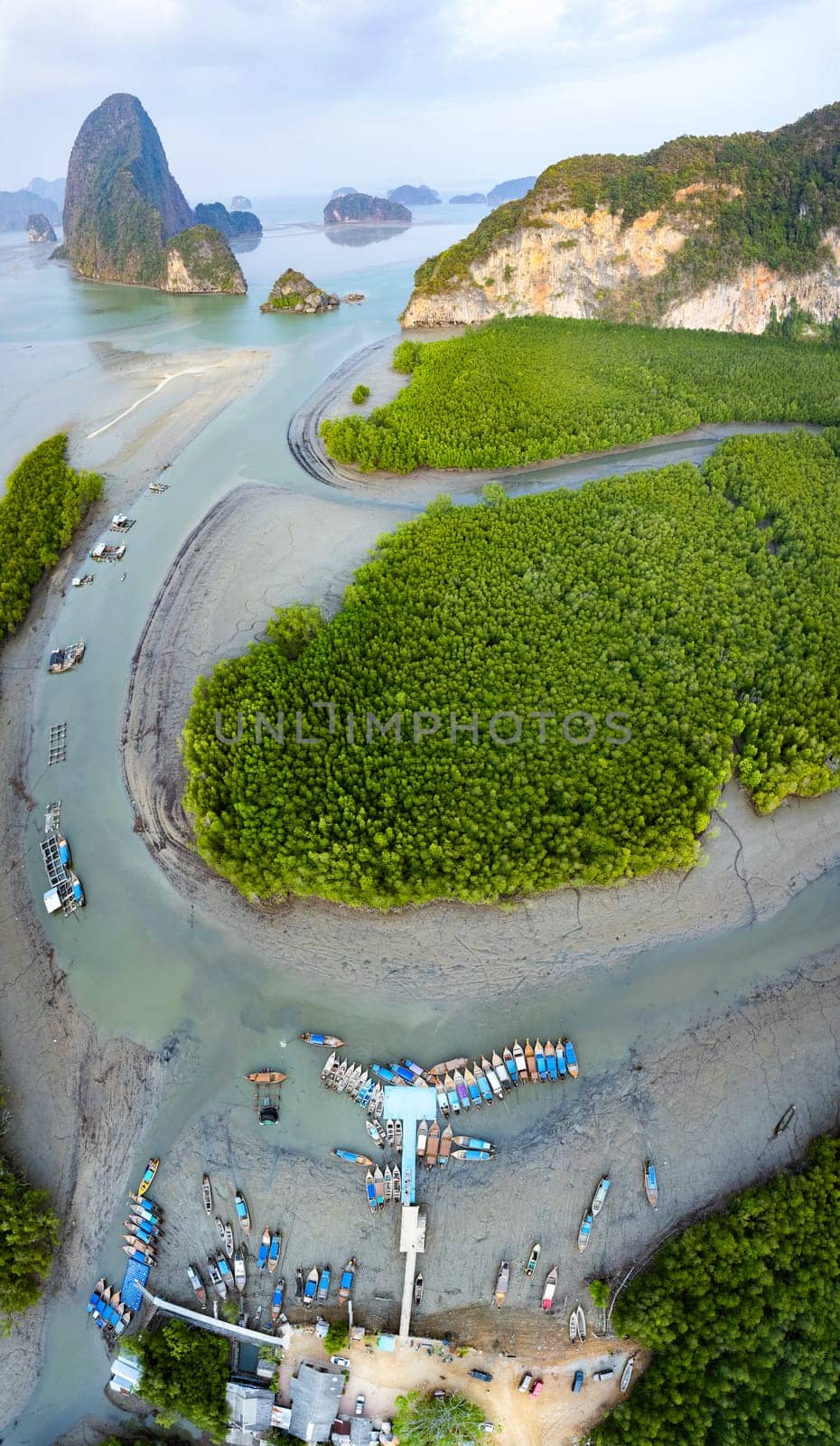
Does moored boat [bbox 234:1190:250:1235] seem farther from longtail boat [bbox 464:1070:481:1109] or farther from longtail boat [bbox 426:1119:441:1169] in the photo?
longtail boat [bbox 464:1070:481:1109]

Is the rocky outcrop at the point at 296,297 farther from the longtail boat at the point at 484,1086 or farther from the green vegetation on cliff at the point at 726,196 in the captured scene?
the longtail boat at the point at 484,1086

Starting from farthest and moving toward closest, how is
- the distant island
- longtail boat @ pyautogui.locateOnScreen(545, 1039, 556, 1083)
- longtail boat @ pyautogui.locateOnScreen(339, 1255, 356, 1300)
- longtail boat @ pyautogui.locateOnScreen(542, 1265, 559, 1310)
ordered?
the distant island
longtail boat @ pyautogui.locateOnScreen(545, 1039, 556, 1083)
longtail boat @ pyautogui.locateOnScreen(339, 1255, 356, 1300)
longtail boat @ pyautogui.locateOnScreen(542, 1265, 559, 1310)

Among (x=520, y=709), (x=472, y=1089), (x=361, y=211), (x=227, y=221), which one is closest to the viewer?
(x=472, y=1089)

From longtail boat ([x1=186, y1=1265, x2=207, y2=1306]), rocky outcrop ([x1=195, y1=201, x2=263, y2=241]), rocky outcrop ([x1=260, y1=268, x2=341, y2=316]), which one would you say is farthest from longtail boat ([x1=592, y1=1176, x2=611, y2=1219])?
rocky outcrop ([x1=195, y1=201, x2=263, y2=241])

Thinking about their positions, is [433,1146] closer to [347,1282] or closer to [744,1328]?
[347,1282]

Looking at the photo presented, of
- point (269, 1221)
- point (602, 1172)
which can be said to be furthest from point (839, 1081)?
point (269, 1221)

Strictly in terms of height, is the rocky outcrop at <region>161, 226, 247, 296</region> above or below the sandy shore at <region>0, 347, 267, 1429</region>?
above

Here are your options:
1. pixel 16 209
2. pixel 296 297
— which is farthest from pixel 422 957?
pixel 16 209
